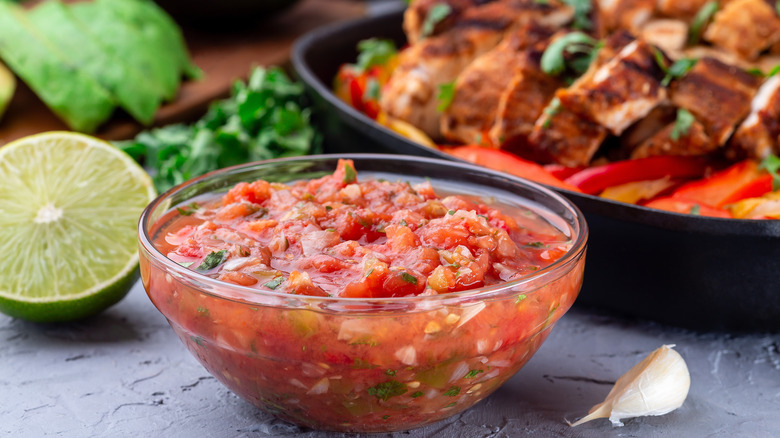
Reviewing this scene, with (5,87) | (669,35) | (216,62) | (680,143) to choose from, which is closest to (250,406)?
(680,143)

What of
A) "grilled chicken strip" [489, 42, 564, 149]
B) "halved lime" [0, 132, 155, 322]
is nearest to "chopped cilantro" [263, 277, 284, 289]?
"halved lime" [0, 132, 155, 322]

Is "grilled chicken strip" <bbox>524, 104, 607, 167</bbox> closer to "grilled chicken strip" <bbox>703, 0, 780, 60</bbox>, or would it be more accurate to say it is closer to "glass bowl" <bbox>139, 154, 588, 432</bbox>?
"grilled chicken strip" <bbox>703, 0, 780, 60</bbox>

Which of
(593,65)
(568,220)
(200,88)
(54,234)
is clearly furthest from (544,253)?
(200,88)

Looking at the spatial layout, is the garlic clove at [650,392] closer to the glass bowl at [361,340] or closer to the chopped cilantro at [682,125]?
the glass bowl at [361,340]

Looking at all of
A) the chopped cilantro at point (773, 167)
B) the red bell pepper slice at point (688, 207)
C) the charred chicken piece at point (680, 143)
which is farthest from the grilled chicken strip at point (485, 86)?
the chopped cilantro at point (773, 167)

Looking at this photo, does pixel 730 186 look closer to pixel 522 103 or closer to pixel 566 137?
pixel 566 137

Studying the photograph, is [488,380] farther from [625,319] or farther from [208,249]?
[625,319]
